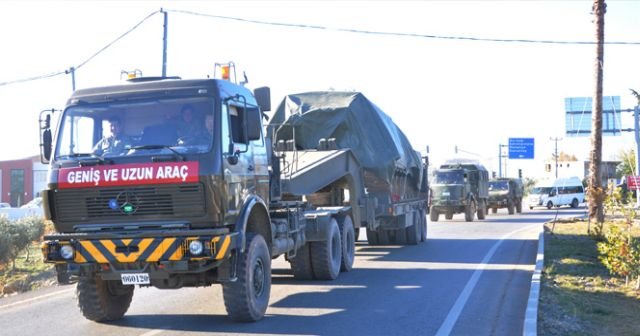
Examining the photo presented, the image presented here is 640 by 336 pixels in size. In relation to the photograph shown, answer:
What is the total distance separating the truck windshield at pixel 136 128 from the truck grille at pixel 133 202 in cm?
44

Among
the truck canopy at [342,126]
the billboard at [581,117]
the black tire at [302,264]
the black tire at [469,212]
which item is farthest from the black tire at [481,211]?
the black tire at [302,264]

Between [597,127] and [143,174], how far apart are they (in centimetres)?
1799

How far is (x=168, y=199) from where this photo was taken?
779cm

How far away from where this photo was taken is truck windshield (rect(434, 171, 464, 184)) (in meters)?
32.1

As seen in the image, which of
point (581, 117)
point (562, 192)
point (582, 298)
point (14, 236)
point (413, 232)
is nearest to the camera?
point (582, 298)

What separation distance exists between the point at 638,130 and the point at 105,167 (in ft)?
123

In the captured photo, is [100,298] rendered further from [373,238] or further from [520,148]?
[520,148]

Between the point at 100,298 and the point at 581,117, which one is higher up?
the point at 581,117

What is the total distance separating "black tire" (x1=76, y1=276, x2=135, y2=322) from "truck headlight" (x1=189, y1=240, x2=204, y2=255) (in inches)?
62.9

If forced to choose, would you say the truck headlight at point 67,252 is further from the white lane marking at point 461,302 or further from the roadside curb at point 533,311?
the roadside curb at point 533,311

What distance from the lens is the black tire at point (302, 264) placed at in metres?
12.2

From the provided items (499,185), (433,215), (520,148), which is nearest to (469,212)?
(433,215)

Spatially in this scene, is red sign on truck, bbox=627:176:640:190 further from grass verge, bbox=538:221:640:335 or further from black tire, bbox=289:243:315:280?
black tire, bbox=289:243:315:280

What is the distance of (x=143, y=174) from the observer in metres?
7.73
